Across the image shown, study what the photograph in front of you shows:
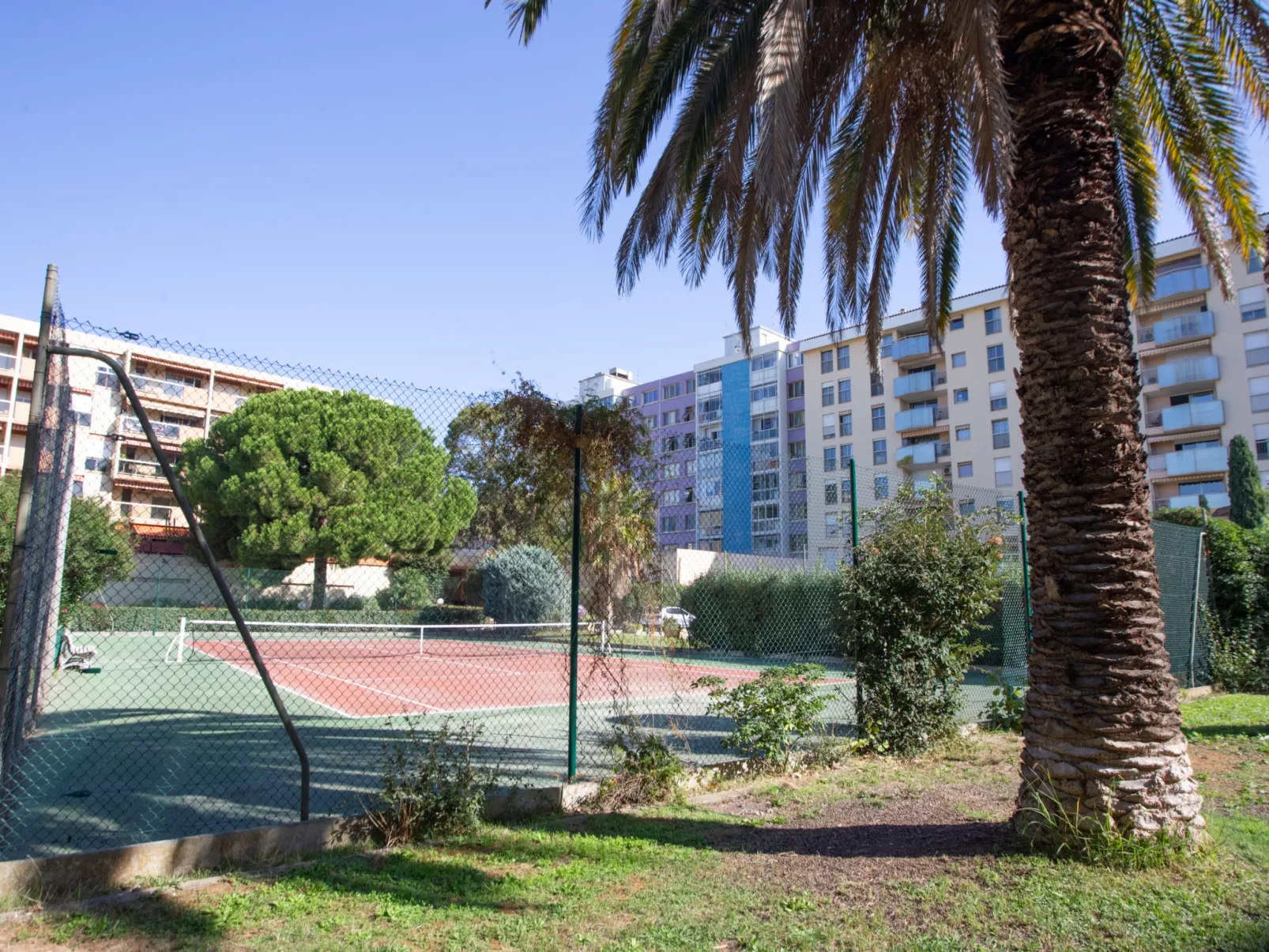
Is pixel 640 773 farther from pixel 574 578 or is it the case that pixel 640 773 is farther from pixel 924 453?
pixel 924 453

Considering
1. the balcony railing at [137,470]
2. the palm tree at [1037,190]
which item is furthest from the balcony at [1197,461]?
the balcony railing at [137,470]

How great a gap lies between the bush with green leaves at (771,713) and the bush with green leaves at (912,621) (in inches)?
34.0

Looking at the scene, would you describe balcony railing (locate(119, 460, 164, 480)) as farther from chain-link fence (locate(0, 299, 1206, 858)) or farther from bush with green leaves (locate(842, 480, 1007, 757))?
bush with green leaves (locate(842, 480, 1007, 757))

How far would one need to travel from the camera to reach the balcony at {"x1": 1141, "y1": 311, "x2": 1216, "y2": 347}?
1719 inches

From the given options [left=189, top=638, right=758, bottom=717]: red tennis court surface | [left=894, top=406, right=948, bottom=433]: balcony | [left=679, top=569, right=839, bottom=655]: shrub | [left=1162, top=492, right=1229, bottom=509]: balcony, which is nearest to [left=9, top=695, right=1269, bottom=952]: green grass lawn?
[left=189, top=638, right=758, bottom=717]: red tennis court surface

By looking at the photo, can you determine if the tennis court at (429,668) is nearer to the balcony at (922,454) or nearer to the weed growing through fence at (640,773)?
the weed growing through fence at (640,773)

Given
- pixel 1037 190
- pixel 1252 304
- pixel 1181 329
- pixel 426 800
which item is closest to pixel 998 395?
pixel 1181 329

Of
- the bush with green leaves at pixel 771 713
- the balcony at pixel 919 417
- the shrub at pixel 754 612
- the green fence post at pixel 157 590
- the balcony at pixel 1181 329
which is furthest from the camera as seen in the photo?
the balcony at pixel 919 417

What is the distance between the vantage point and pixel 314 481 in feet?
134

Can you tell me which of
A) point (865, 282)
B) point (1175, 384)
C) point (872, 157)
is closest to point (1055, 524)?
point (872, 157)

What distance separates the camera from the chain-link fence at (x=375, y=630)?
6172 millimetres

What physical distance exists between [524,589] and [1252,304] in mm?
39315

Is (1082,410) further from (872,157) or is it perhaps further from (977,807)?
(872,157)

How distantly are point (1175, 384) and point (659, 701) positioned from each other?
1711 inches
